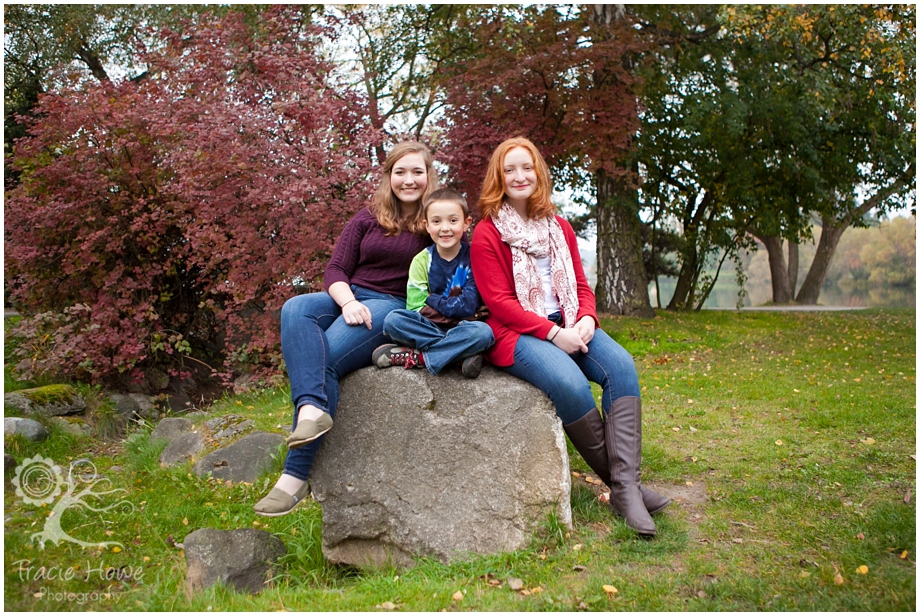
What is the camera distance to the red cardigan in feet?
11.9

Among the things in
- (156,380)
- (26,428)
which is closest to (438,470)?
(26,428)

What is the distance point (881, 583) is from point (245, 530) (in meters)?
2.93

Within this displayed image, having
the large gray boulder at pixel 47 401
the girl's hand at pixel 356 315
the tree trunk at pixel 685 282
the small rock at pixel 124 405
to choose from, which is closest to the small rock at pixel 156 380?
the small rock at pixel 124 405

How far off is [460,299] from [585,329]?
0.67 meters

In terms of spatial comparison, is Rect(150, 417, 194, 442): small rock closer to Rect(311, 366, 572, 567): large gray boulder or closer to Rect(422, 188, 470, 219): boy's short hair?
Rect(311, 366, 572, 567): large gray boulder

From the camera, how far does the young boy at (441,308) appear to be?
139 inches

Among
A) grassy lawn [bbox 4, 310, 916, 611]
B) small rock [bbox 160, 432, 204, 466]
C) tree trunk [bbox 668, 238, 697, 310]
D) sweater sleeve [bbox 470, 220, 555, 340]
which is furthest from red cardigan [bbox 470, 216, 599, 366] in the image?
tree trunk [bbox 668, 238, 697, 310]

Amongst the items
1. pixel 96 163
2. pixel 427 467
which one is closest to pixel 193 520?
pixel 427 467

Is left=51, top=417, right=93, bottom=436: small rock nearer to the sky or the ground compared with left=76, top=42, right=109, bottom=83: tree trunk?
nearer to the ground

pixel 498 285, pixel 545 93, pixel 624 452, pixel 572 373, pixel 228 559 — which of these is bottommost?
pixel 228 559

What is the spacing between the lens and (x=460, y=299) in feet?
12.0

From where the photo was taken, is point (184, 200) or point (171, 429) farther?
point (184, 200)

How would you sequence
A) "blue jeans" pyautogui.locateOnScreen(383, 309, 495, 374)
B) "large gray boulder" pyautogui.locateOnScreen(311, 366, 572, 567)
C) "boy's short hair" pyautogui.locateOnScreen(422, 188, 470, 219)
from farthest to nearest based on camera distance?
"boy's short hair" pyautogui.locateOnScreen(422, 188, 470, 219) → "blue jeans" pyautogui.locateOnScreen(383, 309, 495, 374) → "large gray boulder" pyautogui.locateOnScreen(311, 366, 572, 567)

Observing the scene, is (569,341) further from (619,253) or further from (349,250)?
(619,253)
